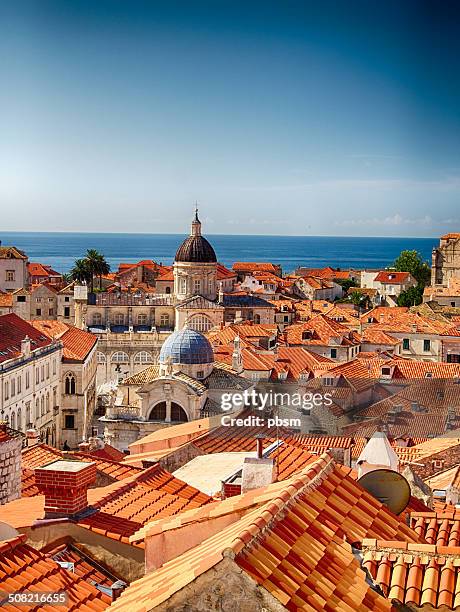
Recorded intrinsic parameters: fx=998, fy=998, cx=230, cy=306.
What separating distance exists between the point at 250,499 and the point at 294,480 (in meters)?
0.26

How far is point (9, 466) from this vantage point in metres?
7.37

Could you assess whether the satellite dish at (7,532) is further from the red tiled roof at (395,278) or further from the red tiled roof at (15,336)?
the red tiled roof at (395,278)

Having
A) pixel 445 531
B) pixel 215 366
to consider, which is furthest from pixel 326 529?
pixel 215 366

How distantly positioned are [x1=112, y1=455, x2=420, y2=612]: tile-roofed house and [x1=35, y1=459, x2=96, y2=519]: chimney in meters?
1.47

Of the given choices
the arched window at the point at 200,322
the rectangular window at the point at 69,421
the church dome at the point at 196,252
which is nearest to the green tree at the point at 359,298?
the church dome at the point at 196,252

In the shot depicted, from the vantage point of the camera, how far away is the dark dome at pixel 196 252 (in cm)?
4978

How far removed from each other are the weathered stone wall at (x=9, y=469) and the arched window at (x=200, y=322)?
40582 millimetres

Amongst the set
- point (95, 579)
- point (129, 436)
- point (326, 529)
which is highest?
point (326, 529)

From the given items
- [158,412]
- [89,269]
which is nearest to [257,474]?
[158,412]

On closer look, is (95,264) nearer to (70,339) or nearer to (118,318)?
(118,318)

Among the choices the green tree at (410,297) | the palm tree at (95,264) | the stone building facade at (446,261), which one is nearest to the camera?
the stone building facade at (446,261)

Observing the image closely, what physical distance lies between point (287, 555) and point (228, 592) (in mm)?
561

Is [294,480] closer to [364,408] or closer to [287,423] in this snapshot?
[287,423]

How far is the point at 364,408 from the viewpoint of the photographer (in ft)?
59.1
